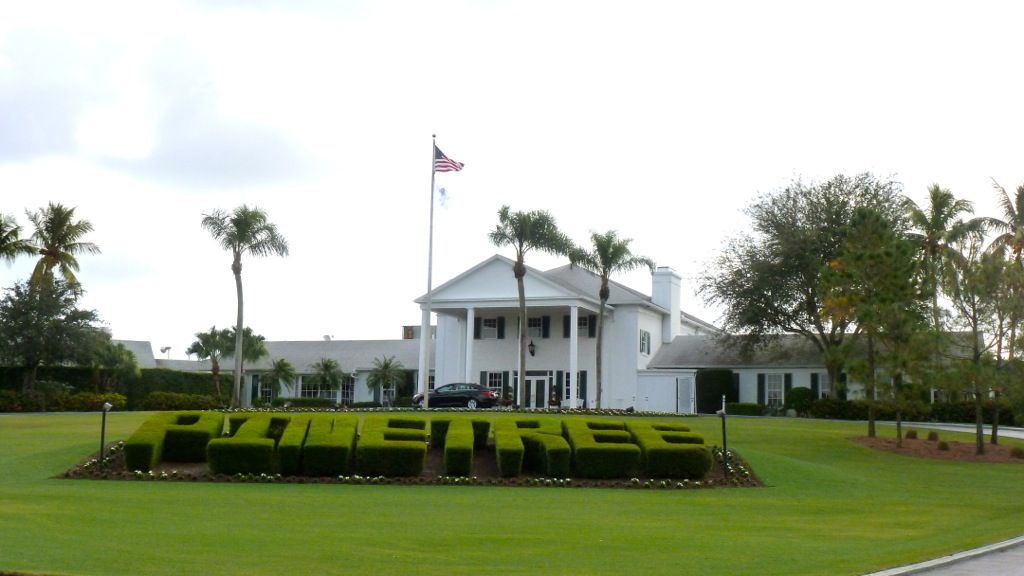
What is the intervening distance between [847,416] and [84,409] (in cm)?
3285

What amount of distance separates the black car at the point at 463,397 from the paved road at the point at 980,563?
33.2 m

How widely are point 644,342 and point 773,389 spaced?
6894 mm

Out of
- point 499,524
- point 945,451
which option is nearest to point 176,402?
point 945,451

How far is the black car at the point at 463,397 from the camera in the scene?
4684cm

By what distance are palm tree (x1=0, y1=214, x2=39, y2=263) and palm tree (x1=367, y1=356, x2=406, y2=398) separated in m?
18.7

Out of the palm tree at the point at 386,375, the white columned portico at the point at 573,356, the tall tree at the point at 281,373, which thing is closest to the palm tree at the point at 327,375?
the tall tree at the point at 281,373

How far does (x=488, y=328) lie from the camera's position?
Result: 56656 mm

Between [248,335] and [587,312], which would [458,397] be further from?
[248,335]

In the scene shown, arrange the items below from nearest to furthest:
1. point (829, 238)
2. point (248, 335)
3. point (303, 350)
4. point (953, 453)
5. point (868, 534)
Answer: point (868, 534), point (953, 453), point (829, 238), point (248, 335), point (303, 350)

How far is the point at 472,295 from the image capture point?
54.0 metres

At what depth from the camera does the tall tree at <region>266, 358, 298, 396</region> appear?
63094 mm

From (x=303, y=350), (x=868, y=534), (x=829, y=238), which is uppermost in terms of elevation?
(x=829, y=238)

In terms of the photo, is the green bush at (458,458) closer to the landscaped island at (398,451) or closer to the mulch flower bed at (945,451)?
the landscaped island at (398,451)

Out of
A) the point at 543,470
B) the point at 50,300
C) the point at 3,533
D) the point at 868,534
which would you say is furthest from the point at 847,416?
the point at 3,533
